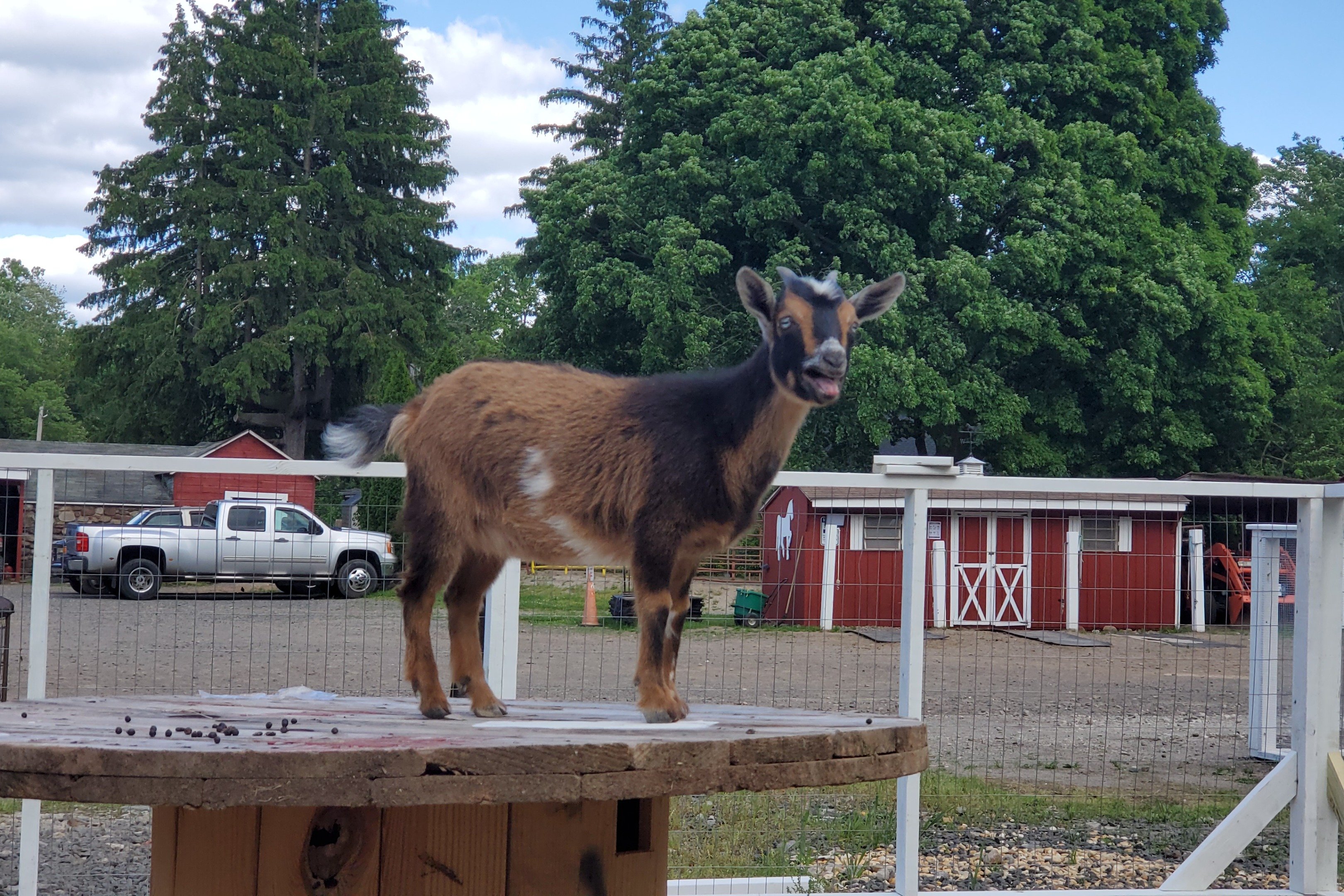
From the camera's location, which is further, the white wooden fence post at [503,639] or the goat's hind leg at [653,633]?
the white wooden fence post at [503,639]

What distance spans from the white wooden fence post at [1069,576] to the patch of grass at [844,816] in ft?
3.53

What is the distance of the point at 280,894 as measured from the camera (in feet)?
8.11

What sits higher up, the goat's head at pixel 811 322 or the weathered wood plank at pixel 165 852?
the goat's head at pixel 811 322

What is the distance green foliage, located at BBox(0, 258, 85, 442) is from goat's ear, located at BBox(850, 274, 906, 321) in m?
45.5

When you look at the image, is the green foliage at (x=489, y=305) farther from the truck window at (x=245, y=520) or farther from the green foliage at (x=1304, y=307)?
the truck window at (x=245, y=520)

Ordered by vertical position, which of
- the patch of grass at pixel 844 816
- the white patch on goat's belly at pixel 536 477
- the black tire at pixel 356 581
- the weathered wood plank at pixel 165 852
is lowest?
the patch of grass at pixel 844 816

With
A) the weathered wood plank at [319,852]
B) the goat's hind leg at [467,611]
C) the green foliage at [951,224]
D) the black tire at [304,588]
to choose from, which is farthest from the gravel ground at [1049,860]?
the green foliage at [951,224]

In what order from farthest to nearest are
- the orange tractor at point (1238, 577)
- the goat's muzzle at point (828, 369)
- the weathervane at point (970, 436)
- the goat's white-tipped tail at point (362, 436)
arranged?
the weathervane at point (970, 436), the orange tractor at point (1238, 577), the goat's white-tipped tail at point (362, 436), the goat's muzzle at point (828, 369)

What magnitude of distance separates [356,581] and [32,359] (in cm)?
6563

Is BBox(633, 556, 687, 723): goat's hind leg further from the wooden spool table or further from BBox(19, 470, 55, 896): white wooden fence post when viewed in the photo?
BBox(19, 470, 55, 896): white wooden fence post

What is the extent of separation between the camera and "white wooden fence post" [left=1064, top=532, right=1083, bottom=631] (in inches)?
253

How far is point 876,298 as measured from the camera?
134 inches

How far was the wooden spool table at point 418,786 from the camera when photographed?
2154 millimetres

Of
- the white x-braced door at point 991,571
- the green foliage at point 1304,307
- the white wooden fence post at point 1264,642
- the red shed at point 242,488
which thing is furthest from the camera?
the green foliage at point 1304,307
